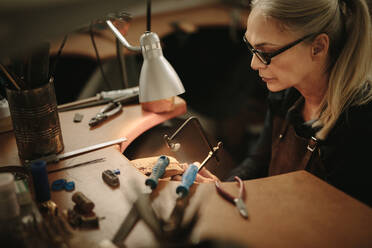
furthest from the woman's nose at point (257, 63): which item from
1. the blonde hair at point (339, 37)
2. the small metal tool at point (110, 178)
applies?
the small metal tool at point (110, 178)

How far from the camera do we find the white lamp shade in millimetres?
1062

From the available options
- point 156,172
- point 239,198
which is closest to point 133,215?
point 156,172

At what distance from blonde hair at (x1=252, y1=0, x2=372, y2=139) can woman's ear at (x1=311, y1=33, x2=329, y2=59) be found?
2cm

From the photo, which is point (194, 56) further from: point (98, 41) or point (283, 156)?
point (283, 156)

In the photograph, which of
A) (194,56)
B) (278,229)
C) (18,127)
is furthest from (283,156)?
(194,56)

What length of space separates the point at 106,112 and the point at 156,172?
57 cm

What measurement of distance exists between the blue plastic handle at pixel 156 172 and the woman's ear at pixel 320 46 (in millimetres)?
673

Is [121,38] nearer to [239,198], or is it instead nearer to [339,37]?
[239,198]

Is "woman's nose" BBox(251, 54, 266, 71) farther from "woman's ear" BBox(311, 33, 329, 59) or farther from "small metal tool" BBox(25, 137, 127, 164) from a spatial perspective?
"small metal tool" BBox(25, 137, 127, 164)

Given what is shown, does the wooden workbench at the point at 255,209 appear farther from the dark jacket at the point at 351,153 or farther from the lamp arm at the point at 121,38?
the lamp arm at the point at 121,38

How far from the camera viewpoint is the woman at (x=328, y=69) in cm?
127

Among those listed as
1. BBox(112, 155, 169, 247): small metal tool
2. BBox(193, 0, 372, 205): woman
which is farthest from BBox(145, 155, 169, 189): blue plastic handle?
BBox(193, 0, 372, 205): woman

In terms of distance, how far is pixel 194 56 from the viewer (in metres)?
3.30

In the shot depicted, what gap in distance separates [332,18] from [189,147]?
0.80m
